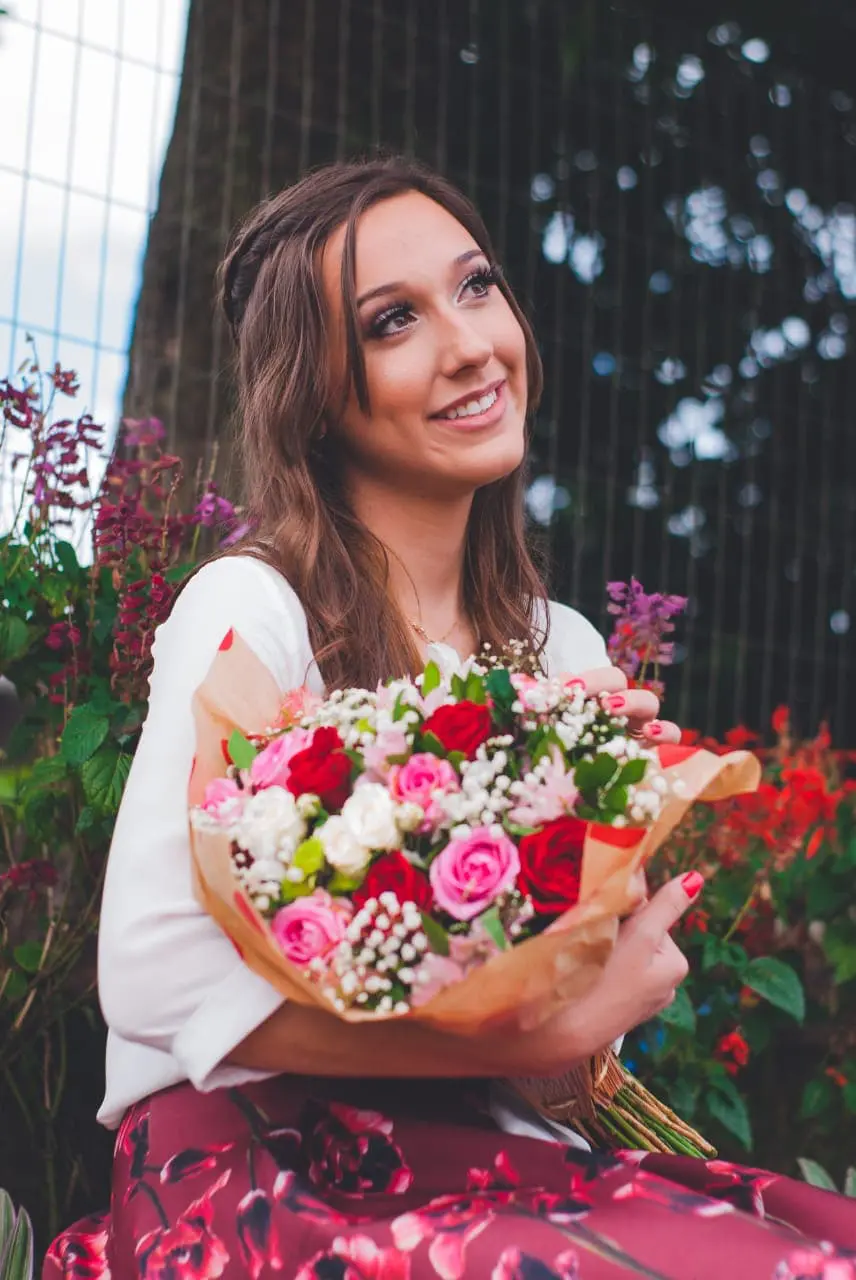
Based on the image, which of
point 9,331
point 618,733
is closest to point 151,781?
point 618,733

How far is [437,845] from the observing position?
1332 mm

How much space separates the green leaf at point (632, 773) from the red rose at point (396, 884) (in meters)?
0.21

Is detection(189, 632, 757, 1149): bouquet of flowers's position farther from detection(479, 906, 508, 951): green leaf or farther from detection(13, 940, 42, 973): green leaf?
detection(13, 940, 42, 973): green leaf

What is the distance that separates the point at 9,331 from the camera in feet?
11.7

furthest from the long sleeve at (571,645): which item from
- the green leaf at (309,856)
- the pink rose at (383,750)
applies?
the green leaf at (309,856)

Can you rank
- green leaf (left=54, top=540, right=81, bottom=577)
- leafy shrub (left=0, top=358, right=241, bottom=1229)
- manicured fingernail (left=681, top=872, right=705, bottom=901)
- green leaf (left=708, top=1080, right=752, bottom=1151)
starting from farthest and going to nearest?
green leaf (left=708, top=1080, right=752, bottom=1151), green leaf (left=54, top=540, right=81, bottom=577), leafy shrub (left=0, top=358, right=241, bottom=1229), manicured fingernail (left=681, top=872, right=705, bottom=901)

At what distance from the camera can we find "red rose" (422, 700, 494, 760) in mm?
1371

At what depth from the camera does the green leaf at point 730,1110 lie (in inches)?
109

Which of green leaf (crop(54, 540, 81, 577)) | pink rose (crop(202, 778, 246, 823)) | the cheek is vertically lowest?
pink rose (crop(202, 778, 246, 823))

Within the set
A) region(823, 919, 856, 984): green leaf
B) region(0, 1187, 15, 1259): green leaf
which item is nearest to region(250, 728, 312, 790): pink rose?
region(0, 1187, 15, 1259): green leaf

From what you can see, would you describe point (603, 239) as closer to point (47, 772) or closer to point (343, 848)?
point (47, 772)

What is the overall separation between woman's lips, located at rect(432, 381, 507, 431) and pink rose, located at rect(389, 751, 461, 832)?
0.79 meters

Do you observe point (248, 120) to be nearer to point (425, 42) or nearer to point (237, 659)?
point (425, 42)

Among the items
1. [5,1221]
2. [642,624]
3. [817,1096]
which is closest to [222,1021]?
[5,1221]
